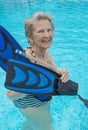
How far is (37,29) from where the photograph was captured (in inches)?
98.9

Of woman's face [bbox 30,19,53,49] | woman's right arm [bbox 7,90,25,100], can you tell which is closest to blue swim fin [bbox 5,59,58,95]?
woman's right arm [bbox 7,90,25,100]

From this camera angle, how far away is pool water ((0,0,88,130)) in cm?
381

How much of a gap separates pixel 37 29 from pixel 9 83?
488mm

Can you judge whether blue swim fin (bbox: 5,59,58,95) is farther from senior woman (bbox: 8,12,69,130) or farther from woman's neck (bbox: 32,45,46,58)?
woman's neck (bbox: 32,45,46,58)

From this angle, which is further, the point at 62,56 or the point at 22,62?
the point at 62,56

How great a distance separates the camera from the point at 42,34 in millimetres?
2502

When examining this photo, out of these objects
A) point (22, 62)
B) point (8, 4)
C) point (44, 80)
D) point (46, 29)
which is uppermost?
point (46, 29)

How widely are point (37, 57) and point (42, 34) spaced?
7.7 inches

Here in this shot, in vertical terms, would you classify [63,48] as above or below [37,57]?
below

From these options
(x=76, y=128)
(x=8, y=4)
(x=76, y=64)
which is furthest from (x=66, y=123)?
(x=8, y=4)

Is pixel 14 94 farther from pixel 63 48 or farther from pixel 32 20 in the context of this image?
pixel 63 48

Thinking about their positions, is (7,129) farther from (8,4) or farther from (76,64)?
(8,4)

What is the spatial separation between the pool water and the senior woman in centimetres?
99

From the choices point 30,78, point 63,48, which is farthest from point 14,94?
point 63,48
